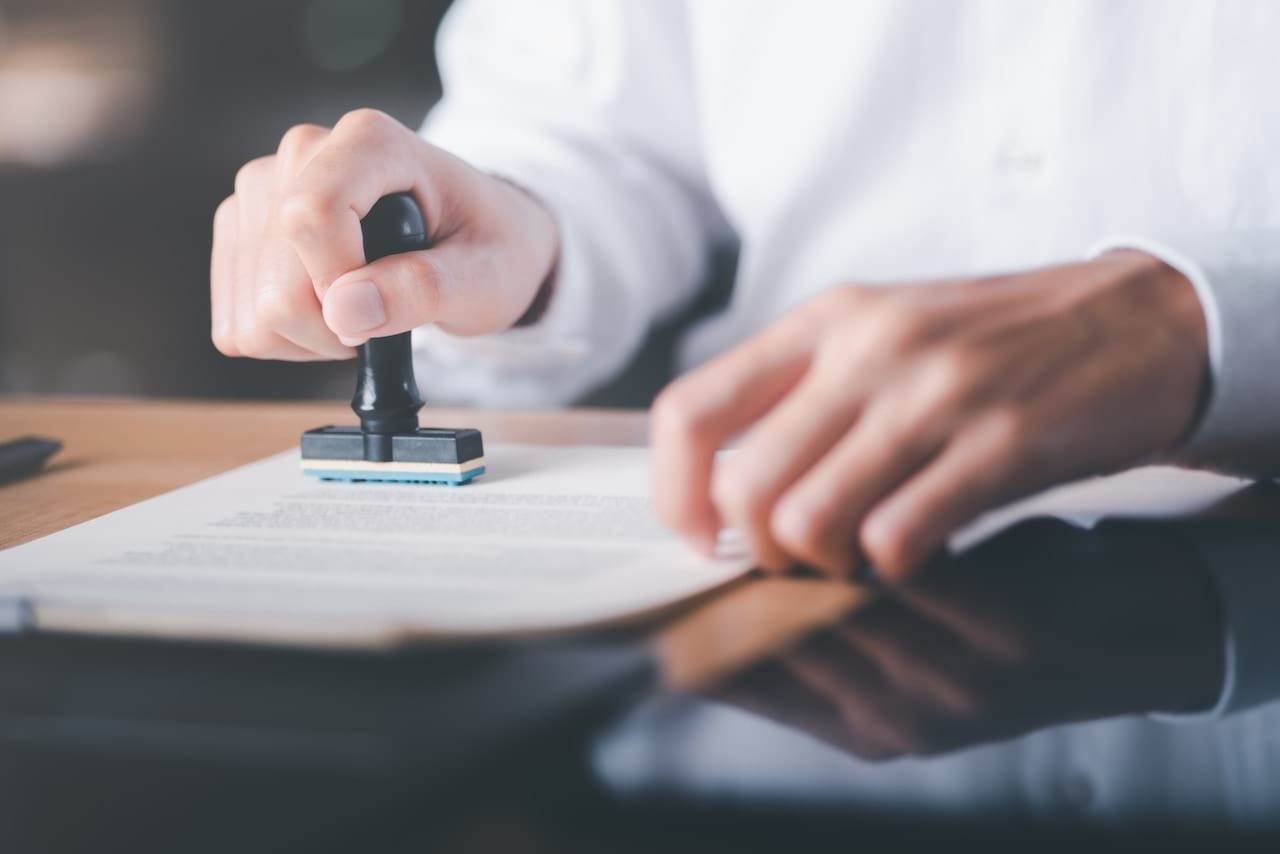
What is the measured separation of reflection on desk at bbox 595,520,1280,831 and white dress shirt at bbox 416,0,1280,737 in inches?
16.5

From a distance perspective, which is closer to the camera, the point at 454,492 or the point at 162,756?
the point at 162,756

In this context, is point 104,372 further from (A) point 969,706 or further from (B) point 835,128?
(A) point 969,706

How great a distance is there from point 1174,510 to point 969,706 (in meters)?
0.20

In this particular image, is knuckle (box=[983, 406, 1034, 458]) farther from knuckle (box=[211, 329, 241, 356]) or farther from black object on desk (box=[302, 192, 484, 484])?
knuckle (box=[211, 329, 241, 356])

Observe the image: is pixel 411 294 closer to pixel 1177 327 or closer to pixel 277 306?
pixel 277 306

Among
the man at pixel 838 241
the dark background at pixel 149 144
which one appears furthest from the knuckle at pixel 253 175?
the dark background at pixel 149 144

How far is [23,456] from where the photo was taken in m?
0.53

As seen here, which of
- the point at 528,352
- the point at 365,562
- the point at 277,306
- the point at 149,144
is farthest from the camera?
the point at 149,144

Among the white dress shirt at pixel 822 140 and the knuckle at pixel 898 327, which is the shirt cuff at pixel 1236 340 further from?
the white dress shirt at pixel 822 140

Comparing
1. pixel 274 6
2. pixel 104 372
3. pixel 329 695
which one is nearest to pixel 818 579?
pixel 329 695

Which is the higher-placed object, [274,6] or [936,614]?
[274,6]

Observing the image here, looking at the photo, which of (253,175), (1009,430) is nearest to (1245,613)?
(1009,430)

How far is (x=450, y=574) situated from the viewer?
12.9 inches

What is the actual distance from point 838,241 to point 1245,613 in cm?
57
